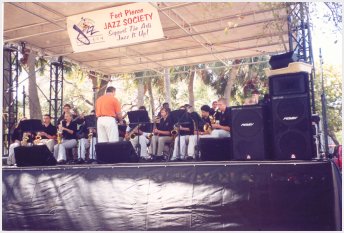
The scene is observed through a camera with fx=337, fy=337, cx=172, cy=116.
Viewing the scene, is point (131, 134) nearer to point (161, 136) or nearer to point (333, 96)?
point (161, 136)

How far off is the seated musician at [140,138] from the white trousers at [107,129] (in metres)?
0.78

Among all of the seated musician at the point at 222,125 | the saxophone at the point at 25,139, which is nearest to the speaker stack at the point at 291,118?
the seated musician at the point at 222,125

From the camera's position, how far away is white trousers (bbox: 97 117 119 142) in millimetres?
6621

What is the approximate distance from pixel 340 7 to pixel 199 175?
3.00 metres

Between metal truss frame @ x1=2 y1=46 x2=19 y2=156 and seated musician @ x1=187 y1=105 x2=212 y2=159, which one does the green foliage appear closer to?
seated musician @ x1=187 y1=105 x2=212 y2=159

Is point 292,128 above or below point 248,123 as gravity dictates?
below

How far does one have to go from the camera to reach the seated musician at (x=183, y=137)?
22.0ft

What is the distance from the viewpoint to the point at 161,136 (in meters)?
7.71

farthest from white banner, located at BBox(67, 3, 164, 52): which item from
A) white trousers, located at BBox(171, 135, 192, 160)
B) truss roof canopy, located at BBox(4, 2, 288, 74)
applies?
white trousers, located at BBox(171, 135, 192, 160)

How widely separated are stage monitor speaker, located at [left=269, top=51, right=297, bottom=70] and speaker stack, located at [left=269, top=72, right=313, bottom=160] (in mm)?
199

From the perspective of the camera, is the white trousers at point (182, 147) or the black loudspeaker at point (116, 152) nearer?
the black loudspeaker at point (116, 152)

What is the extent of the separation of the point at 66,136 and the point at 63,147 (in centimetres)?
43

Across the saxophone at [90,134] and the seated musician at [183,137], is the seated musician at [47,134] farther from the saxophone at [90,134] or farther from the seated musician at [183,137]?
the seated musician at [183,137]

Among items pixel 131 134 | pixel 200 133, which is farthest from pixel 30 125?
pixel 200 133
